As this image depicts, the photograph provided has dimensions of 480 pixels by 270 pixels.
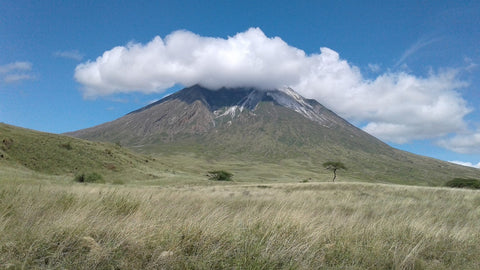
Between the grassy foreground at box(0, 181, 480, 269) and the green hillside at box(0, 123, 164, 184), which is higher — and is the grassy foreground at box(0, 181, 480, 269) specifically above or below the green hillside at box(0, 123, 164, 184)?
above

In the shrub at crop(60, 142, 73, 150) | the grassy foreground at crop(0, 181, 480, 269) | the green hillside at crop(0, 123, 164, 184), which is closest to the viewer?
the grassy foreground at crop(0, 181, 480, 269)

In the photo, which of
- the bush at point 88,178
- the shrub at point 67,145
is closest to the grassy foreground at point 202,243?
the bush at point 88,178

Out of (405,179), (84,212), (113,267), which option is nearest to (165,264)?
(113,267)

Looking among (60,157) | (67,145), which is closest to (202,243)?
(60,157)

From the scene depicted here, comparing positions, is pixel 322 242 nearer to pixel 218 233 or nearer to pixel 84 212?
pixel 218 233

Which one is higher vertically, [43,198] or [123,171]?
[43,198]

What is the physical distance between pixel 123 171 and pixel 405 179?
195005 mm

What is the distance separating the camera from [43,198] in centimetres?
549

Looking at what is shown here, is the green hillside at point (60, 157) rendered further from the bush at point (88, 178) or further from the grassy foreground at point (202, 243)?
the grassy foreground at point (202, 243)

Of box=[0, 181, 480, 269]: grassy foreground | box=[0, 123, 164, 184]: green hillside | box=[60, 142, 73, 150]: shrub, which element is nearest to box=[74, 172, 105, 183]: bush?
box=[0, 123, 164, 184]: green hillside

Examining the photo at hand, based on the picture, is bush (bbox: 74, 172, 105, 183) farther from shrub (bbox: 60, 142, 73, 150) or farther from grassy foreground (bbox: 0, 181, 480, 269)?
grassy foreground (bbox: 0, 181, 480, 269)

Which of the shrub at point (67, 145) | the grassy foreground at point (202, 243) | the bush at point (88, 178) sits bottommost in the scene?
the bush at point (88, 178)

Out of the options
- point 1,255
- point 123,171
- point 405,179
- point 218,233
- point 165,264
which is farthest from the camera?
point 405,179

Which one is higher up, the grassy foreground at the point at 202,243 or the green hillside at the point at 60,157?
the grassy foreground at the point at 202,243
